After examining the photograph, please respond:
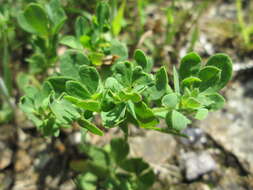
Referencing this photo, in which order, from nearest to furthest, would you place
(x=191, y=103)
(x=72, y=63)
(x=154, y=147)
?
(x=191, y=103), (x=72, y=63), (x=154, y=147)

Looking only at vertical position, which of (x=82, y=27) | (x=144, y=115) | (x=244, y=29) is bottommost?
(x=244, y=29)

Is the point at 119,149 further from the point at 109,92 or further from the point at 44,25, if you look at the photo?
the point at 44,25

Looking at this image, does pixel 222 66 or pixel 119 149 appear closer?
pixel 222 66

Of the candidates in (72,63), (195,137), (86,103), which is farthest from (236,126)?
(86,103)

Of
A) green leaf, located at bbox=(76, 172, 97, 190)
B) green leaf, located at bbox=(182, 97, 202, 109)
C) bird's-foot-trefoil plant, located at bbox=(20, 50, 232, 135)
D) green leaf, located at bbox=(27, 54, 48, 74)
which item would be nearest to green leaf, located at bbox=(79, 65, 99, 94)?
bird's-foot-trefoil plant, located at bbox=(20, 50, 232, 135)

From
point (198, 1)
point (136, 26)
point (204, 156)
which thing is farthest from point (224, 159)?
point (198, 1)

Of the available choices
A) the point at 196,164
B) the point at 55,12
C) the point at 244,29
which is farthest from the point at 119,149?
the point at 244,29

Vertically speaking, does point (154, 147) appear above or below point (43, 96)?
below

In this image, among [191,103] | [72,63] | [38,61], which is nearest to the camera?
[191,103]
